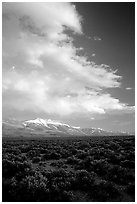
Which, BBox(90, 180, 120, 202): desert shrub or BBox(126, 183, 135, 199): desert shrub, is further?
BBox(126, 183, 135, 199): desert shrub

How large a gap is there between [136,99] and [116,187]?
5018 millimetres

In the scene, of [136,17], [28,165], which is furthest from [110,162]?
[136,17]

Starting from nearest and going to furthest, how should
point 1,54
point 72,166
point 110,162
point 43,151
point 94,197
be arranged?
point 94,197
point 1,54
point 72,166
point 110,162
point 43,151

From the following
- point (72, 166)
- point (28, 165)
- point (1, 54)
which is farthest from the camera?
point (72, 166)

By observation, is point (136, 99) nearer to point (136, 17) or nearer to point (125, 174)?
point (136, 17)

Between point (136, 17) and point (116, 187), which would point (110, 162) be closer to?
point (116, 187)

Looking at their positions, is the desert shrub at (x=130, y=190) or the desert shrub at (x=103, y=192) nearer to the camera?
the desert shrub at (x=103, y=192)

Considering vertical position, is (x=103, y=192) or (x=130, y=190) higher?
(x=103, y=192)

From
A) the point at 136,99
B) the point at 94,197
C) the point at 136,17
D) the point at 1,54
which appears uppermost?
the point at 136,17

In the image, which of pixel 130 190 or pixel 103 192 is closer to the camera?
pixel 103 192

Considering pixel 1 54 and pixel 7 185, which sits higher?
pixel 1 54

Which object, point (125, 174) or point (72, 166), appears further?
point (72, 166)

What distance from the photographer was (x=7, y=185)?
11414mm

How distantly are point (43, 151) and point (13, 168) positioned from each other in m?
10.6
